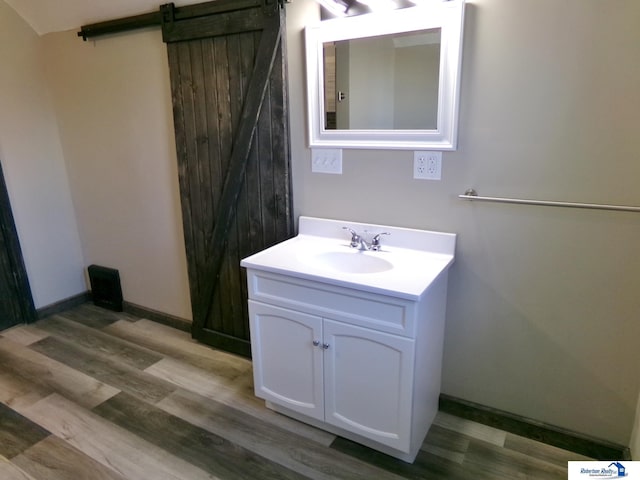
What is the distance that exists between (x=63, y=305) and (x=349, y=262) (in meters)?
2.43

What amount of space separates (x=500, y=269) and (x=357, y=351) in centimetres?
69

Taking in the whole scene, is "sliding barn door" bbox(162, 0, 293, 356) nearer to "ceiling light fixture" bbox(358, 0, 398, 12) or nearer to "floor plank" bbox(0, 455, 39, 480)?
"ceiling light fixture" bbox(358, 0, 398, 12)

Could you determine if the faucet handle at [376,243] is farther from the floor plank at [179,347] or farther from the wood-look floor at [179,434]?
the floor plank at [179,347]

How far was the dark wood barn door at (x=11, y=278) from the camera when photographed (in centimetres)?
278

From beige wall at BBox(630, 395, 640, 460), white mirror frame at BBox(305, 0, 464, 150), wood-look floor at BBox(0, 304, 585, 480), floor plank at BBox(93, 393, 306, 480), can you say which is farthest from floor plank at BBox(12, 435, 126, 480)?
beige wall at BBox(630, 395, 640, 460)

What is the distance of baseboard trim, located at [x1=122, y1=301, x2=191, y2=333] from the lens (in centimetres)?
287

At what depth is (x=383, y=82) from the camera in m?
1.83

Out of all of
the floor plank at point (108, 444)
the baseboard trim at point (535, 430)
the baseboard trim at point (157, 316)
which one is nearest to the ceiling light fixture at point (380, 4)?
the baseboard trim at point (535, 430)

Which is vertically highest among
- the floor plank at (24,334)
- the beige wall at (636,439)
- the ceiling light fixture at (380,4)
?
the ceiling light fixture at (380,4)

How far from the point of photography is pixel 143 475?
171 cm

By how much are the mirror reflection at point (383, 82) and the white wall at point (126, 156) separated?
107cm

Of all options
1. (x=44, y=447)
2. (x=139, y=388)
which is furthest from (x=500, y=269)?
(x=44, y=447)

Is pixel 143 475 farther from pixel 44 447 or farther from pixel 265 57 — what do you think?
pixel 265 57

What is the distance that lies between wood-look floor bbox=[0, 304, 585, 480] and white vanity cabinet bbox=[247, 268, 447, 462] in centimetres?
11
